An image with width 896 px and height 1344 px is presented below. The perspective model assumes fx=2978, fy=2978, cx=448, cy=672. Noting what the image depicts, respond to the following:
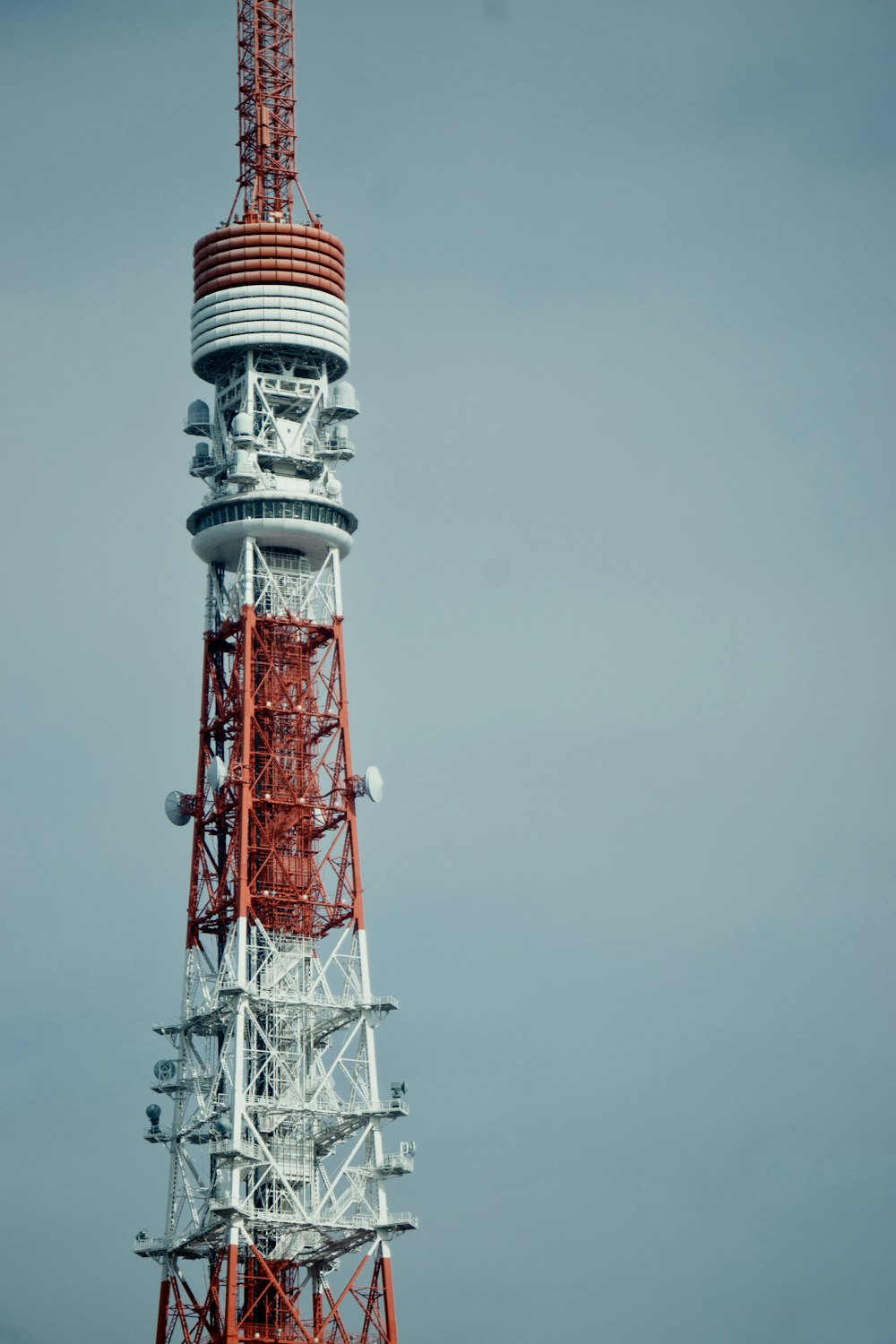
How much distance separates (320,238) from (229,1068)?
56.1 metres

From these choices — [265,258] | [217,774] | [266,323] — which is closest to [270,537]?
[266,323]

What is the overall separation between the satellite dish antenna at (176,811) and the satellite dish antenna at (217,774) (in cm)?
343

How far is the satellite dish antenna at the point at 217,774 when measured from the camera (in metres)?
187

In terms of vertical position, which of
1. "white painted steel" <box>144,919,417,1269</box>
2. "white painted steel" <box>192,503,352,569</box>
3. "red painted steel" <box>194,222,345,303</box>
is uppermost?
"red painted steel" <box>194,222,345,303</box>

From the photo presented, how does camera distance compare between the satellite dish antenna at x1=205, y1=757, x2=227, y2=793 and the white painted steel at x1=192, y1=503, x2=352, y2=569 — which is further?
the white painted steel at x1=192, y1=503, x2=352, y2=569

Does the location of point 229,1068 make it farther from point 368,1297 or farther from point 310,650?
point 310,650

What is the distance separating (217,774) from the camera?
187 meters

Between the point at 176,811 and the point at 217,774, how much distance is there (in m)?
5.18

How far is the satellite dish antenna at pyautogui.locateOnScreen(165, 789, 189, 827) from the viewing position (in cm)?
19075

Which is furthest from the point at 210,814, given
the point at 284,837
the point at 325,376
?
the point at 325,376

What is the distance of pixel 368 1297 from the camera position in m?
181

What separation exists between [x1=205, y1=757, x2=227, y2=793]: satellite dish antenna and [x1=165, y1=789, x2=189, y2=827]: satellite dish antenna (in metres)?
3.43

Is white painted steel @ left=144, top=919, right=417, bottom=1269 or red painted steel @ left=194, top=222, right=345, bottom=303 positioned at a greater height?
red painted steel @ left=194, top=222, right=345, bottom=303

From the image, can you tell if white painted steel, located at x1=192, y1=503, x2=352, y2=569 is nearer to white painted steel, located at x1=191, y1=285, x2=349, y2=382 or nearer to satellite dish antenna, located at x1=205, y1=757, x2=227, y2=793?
white painted steel, located at x1=191, y1=285, x2=349, y2=382
